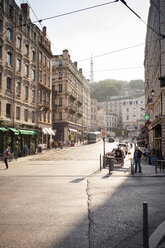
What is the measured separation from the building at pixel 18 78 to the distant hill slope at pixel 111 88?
119313 millimetres

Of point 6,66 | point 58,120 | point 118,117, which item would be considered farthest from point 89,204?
point 118,117

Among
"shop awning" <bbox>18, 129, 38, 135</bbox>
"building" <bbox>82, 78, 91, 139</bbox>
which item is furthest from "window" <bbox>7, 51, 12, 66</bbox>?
"building" <bbox>82, 78, 91, 139</bbox>

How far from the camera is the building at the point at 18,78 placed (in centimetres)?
2638

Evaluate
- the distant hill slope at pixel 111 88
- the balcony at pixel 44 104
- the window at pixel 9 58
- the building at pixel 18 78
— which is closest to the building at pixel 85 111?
the balcony at pixel 44 104

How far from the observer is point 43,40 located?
39.8 metres

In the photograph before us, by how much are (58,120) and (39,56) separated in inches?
788

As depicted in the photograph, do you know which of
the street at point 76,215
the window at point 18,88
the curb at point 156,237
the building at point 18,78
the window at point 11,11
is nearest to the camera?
the curb at point 156,237

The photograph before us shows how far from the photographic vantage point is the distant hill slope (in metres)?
157

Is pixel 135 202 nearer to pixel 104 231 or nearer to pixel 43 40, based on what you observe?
pixel 104 231

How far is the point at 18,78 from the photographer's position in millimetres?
29750

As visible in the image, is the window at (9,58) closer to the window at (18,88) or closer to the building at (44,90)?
the window at (18,88)

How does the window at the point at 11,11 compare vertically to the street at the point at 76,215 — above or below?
above

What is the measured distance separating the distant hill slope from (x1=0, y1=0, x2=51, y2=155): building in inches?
4697

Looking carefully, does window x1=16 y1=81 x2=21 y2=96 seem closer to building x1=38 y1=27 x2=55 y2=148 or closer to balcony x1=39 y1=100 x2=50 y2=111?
building x1=38 y1=27 x2=55 y2=148
